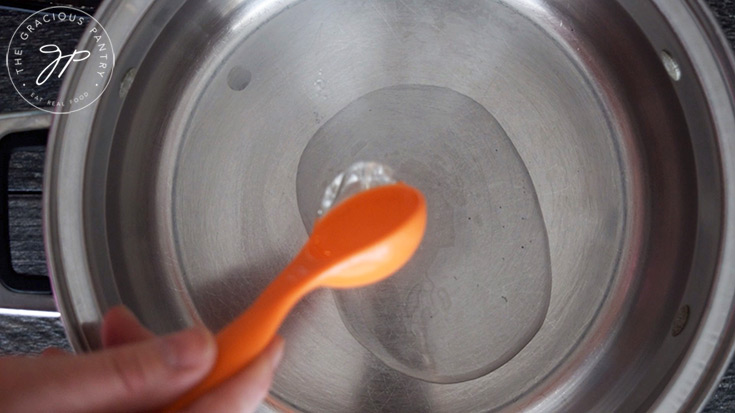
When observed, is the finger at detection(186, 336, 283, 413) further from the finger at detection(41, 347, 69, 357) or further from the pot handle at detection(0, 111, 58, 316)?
the pot handle at detection(0, 111, 58, 316)

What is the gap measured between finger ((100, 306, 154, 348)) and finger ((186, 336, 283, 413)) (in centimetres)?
14

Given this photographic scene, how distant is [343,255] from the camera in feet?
1.83

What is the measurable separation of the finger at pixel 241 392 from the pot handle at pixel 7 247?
0.86 feet

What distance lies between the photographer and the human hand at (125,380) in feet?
1.28

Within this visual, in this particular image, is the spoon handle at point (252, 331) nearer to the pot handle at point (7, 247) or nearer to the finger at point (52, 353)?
the finger at point (52, 353)

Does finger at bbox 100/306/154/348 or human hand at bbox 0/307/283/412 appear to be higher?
human hand at bbox 0/307/283/412

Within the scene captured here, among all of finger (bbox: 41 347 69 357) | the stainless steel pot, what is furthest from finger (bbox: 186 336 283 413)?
the stainless steel pot

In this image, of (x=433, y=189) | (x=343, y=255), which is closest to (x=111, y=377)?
(x=343, y=255)

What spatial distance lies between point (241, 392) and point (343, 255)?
0.56ft

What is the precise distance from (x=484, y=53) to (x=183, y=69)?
0.37m

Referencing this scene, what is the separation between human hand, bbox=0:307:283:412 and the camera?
0.39 metres

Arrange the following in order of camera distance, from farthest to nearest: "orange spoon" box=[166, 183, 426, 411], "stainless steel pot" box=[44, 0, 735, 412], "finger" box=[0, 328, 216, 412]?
"stainless steel pot" box=[44, 0, 735, 412]
"orange spoon" box=[166, 183, 426, 411]
"finger" box=[0, 328, 216, 412]

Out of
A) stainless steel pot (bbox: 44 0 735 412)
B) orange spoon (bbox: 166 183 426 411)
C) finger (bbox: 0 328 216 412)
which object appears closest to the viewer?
finger (bbox: 0 328 216 412)

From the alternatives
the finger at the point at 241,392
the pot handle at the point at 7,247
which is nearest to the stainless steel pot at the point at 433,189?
the pot handle at the point at 7,247
